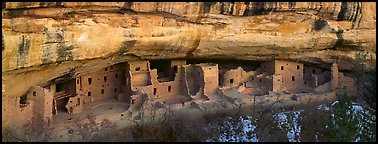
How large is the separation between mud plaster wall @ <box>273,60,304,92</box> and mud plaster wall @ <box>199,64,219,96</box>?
1.72 m

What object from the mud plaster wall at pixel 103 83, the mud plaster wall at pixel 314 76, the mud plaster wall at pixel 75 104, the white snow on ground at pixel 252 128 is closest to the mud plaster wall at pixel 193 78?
the mud plaster wall at pixel 103 83

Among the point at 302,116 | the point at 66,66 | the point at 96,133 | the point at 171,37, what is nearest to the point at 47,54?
the point at 66,66

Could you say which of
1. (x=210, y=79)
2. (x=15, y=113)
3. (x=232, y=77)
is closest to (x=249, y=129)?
(x=210, y=79)

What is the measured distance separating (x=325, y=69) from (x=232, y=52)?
3.19 meters

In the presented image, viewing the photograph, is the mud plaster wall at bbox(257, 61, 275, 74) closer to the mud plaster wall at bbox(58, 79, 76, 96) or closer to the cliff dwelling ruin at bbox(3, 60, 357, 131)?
the cliff dwelling ruin at bbox(3, 60, 357, 131)

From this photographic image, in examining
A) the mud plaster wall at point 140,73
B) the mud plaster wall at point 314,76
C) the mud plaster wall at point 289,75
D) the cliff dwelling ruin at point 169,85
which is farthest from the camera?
the mud plaster wall at point 314,76

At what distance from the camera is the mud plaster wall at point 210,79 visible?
11.9 metres

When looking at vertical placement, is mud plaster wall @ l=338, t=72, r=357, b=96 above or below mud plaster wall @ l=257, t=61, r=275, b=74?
below

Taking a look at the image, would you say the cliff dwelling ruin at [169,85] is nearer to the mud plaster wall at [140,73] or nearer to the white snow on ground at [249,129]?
the mud plaster wall at [140,73]

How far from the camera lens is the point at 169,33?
34.0ft

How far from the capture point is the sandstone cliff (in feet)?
28.7

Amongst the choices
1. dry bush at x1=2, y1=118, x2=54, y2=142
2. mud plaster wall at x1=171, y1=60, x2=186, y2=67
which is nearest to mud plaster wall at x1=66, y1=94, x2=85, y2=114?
dry bush at x1=2, y1=118, x2=54, y2=142

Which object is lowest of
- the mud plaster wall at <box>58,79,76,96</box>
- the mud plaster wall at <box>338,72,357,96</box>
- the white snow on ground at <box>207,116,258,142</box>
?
the white snow on ground at <box>207,116,258,142</box>

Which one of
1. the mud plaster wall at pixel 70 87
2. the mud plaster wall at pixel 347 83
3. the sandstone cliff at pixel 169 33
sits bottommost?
the mud plaster wall at pixel 347 83
